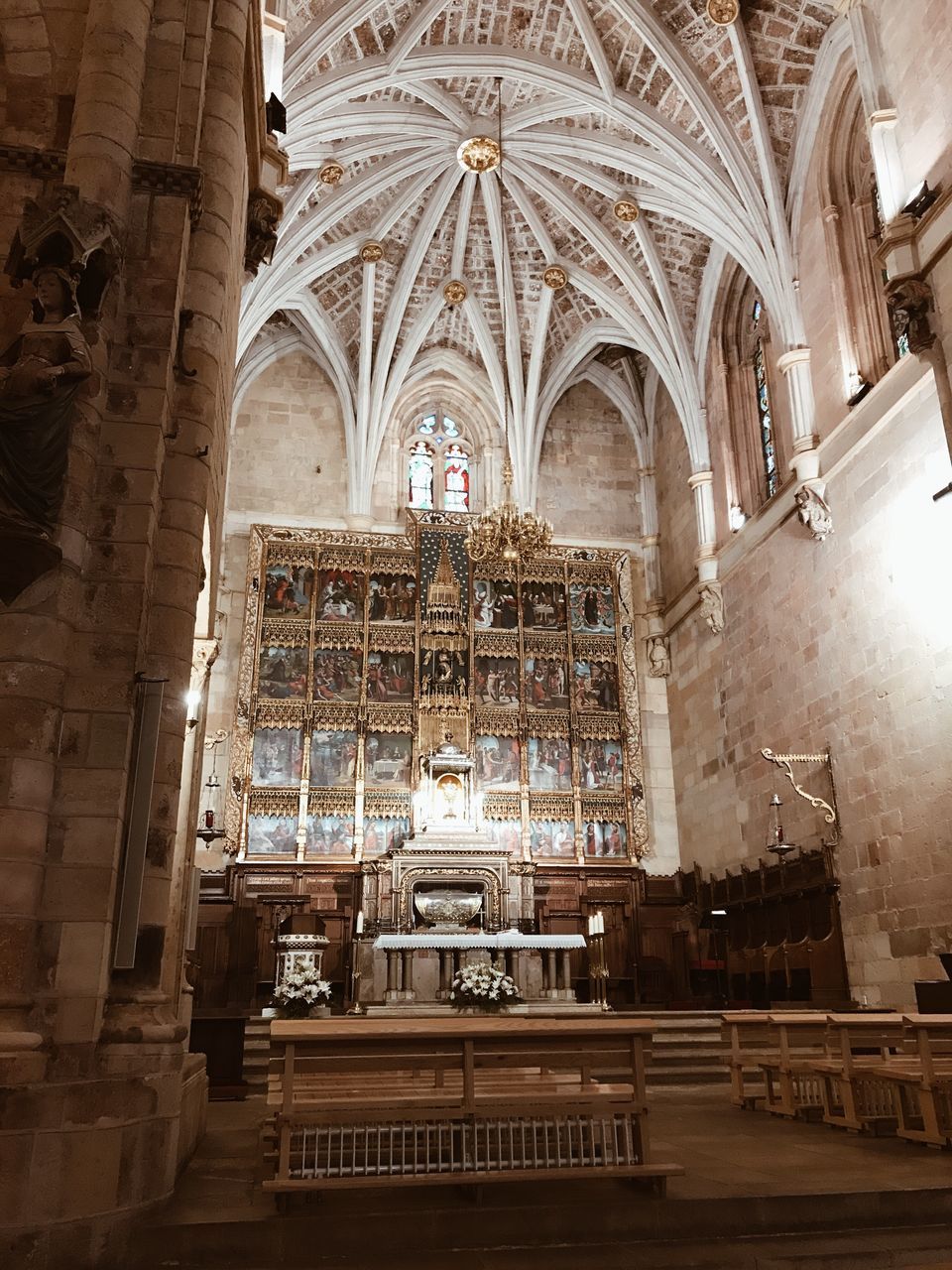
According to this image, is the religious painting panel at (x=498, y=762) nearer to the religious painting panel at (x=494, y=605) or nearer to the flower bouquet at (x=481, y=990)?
the religious painting panel at (x=494, y=605)

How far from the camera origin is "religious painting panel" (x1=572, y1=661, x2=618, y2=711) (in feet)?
66.7

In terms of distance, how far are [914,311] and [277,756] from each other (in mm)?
12599

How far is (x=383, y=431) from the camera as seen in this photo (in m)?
21.7

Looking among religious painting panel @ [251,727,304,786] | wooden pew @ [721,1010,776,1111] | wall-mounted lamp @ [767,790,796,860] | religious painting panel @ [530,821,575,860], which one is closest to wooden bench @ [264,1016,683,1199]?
wooden pew @ [721,1010,776,1111]

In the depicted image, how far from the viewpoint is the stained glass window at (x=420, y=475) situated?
22.0 metres

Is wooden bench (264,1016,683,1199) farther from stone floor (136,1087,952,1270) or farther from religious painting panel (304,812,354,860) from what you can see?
religious painting panel (304,812,354,860)

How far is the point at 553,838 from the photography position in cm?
1933

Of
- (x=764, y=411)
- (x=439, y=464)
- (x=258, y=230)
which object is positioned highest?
(x=439, y=464)

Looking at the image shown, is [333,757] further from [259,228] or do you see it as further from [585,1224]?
[585,1224]

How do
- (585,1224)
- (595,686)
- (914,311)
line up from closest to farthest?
(585,1224) → (914,311) → (595,686)

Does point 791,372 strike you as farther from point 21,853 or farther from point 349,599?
point 21,853

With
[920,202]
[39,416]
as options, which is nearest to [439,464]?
→ [920,202]

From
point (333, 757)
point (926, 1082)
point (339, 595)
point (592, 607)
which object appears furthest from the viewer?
point (592, 607)

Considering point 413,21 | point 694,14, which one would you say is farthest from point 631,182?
point 413,21
